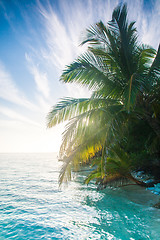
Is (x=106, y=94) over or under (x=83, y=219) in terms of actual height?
over

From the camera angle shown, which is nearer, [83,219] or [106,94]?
[83,219]

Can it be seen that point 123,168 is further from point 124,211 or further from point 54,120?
point 54,120

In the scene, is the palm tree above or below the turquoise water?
above

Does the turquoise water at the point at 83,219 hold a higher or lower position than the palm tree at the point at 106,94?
lower

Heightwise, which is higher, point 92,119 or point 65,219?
point 92,119

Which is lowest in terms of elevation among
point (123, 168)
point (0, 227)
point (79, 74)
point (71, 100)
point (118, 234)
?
point (0, 227)

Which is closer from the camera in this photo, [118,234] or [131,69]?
[118,234]

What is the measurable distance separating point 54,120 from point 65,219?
3.21m

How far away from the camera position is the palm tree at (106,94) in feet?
16.0

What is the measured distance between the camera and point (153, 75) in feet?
17.5

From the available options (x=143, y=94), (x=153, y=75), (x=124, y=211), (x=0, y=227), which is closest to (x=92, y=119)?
(x=143, y=94)

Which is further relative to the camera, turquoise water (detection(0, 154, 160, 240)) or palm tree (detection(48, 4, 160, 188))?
palm tree (detection(48, 4, 160, 188))

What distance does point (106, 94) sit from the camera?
5.62 metres

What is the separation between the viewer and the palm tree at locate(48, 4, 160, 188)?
4.87 metres
